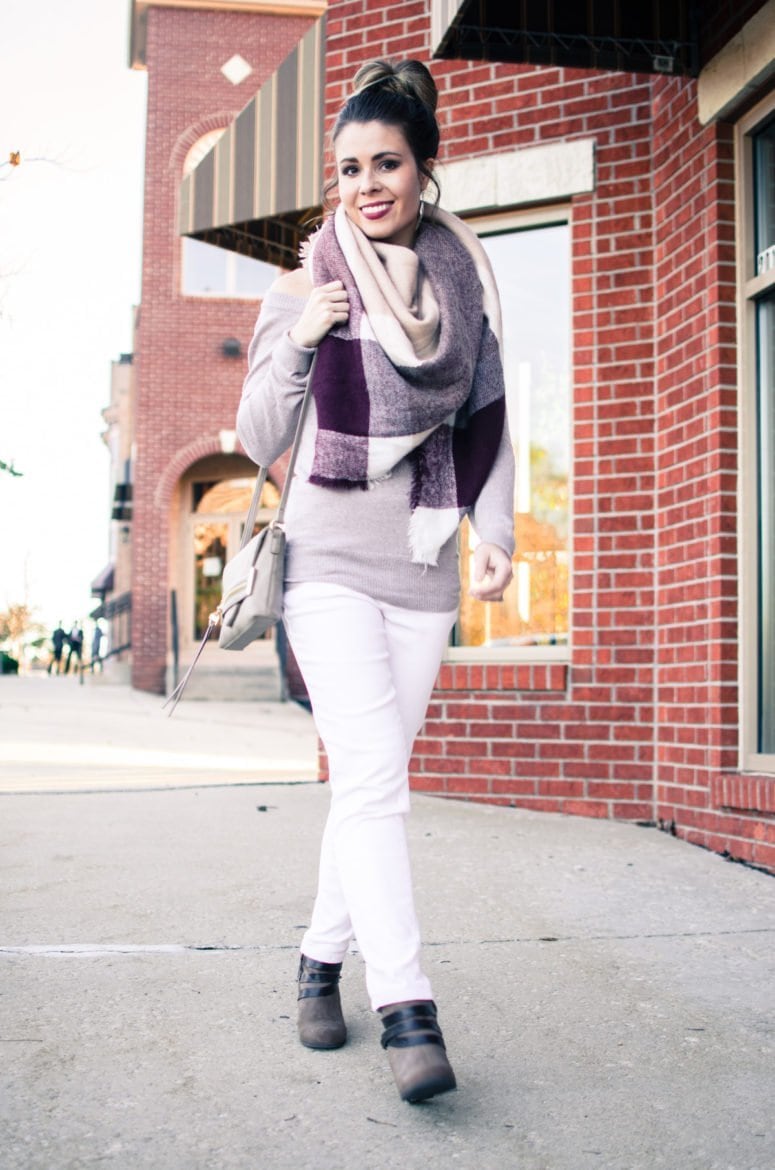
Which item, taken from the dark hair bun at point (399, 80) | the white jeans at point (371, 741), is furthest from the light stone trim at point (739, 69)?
the white jeans at point (371, 741)

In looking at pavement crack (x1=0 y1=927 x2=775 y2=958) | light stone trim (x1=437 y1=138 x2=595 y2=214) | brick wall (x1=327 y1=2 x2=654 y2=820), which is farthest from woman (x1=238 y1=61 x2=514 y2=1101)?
light stone trim (x1=437 y1=138 x2=595 y2=214)

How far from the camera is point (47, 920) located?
3809mm

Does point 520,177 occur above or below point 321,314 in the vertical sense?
above

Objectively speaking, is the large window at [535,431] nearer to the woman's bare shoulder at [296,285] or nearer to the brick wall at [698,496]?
the brick wall at [698,496]

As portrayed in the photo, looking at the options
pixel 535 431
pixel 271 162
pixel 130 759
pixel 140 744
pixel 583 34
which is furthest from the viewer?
pixel 140 744

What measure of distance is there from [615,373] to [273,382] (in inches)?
140

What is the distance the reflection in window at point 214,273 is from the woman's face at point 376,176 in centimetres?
1782

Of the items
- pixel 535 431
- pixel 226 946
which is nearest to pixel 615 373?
pixel 535 431

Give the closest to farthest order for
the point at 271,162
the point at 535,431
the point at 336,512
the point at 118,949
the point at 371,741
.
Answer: the point at 371,741
the point at 336,512
the point at 118,949
the point at 535,431
the point at 271,162

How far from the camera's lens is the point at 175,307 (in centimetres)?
1986

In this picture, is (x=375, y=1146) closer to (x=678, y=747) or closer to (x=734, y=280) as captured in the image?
(x=678, y=747)

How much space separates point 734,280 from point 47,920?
3.65 metres

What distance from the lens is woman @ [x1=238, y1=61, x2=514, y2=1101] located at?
248 cm

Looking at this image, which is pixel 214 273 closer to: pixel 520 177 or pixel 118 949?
pixel 520 177
